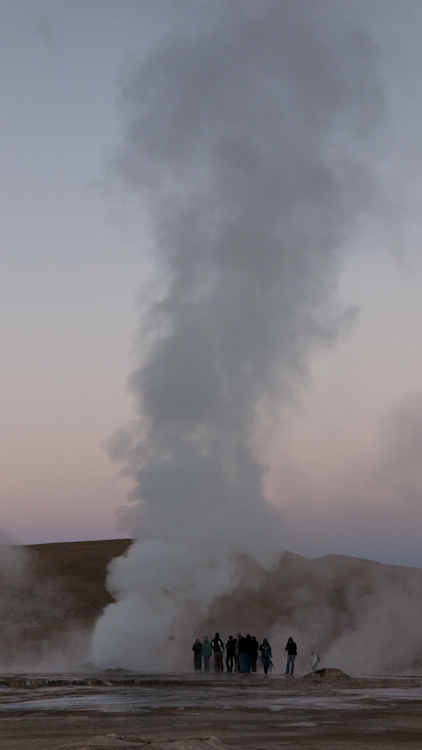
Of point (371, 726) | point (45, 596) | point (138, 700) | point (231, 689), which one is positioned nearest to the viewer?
point (371, 726)

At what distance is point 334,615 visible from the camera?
44281 millimetres

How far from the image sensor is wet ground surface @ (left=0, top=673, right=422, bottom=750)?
11.3 m

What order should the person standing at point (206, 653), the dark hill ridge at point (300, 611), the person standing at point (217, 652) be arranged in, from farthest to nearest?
the dark hill ridge at point (300, 611)
the person standing at point (217, 652)
the person standing at point (206, 653)

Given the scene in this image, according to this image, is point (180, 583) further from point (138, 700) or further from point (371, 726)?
point (371, 726)

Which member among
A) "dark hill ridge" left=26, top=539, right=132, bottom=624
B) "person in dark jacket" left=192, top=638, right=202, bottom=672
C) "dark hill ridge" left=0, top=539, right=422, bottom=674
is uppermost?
"dark hill ridge" left=26, top=539, right=132, bottom=624

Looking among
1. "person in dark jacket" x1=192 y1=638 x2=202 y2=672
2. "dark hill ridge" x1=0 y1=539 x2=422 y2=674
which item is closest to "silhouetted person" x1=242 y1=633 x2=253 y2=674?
"person in dark jacket" x1=192 y1=638 x2=202 y2=672

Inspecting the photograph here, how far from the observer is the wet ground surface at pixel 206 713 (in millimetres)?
11320

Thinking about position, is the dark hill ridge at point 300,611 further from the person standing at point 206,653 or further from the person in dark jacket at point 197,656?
the person standing at point 206,653

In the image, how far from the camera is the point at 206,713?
50.9 feet

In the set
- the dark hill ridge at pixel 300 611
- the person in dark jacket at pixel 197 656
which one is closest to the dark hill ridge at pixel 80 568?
the dark hill ridge at pixel 300 611

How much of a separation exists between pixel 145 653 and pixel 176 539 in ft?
19.0

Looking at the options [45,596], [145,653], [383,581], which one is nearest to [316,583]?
[383,581]

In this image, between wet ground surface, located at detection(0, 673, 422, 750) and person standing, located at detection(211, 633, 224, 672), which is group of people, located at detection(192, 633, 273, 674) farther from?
wet ground surface, located at detection(0, 673, 422, 750)

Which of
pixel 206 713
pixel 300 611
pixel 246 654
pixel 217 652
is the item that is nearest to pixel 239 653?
pixel 246 654
